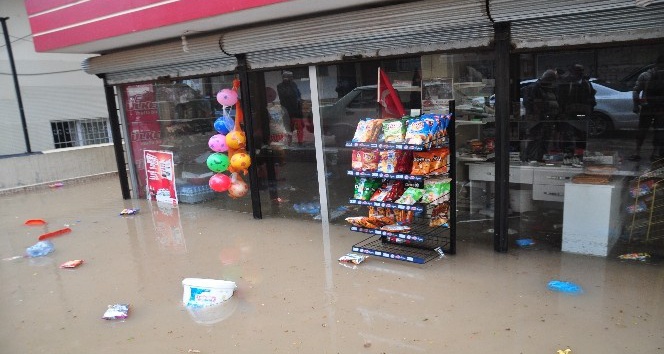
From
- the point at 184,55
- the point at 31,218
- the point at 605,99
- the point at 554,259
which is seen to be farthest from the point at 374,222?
the point at 31,218

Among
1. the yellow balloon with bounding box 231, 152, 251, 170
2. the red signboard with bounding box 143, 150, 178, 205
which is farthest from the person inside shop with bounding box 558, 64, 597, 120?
the red signboard with bounding box 143, 150, 178, 205

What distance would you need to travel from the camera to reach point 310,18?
217 inches

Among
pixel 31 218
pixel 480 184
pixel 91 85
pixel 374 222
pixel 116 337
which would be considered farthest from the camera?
pixel 91 85

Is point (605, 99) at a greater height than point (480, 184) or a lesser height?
greater

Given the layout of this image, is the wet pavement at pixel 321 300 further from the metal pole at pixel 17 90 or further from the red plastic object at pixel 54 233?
the metal pole at pixel 17 90

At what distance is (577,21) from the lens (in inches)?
158

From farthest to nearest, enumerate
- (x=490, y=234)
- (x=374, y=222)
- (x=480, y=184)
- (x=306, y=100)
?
(x=306, y=100), (x=480, y=184), (x=490, y=234), (x=374, y=222)

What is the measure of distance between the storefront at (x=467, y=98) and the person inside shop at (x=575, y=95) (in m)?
0.02

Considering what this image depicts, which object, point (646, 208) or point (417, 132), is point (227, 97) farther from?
point (646, 208)

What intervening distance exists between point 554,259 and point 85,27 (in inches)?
261

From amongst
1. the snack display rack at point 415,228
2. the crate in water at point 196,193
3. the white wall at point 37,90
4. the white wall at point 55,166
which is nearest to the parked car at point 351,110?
the snack display rack at point 415,228

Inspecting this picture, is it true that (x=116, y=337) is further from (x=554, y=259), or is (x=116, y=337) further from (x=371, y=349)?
(x=554, y=259)

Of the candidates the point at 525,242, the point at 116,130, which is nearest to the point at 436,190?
the point at 525,242

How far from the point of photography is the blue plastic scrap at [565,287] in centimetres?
395
